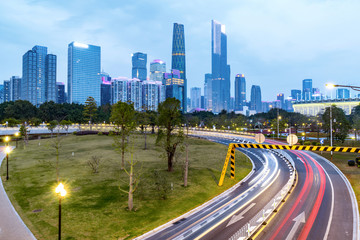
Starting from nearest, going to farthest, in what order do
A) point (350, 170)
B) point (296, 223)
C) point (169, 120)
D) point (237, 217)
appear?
point (296, 223) → point (237, 217) → point (169, 120) → point (350, 170)

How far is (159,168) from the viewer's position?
114 ft

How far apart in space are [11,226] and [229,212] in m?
17.3

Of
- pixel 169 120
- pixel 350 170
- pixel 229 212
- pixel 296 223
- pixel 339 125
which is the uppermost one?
pixel 169 120

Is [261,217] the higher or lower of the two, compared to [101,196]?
lower

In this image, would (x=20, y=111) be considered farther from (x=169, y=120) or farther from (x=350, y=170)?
(x=350, y=170)

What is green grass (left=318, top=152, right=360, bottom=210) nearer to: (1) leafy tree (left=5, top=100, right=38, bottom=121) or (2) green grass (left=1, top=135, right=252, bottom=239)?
(2) green grass (left=1, top=135, right=252, bottom=239)

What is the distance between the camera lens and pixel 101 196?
23641mm

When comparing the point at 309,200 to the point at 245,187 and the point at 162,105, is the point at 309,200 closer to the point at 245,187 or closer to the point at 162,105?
the point at 245,187

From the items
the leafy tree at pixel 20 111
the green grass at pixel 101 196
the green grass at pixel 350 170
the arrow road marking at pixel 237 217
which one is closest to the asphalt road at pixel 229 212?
the arrow road marking at pixel 237 217

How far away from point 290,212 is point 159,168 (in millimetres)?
19319

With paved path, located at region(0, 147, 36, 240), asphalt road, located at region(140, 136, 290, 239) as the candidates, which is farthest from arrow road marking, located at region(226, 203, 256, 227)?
paved path, located at region(0, 147, 36, 240)

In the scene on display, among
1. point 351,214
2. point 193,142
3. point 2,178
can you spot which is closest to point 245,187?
point 351,214

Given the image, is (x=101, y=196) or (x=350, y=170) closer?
(x=101, y=196)

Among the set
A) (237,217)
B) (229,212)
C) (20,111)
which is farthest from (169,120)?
(20,111)
